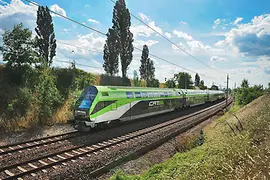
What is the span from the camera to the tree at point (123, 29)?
1411 inches

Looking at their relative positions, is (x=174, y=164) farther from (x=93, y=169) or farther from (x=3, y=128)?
(x=3, y=128)

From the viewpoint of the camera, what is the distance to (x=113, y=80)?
36.7 meters

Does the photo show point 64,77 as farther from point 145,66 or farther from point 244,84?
point 244,84

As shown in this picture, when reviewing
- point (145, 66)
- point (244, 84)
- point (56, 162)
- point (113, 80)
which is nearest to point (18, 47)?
point (56, 162)

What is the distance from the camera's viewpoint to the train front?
14492 millimetres

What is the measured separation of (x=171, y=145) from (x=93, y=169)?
577cm

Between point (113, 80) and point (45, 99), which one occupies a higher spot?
point (113, 80)

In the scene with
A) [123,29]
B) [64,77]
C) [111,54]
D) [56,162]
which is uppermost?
[123,29]

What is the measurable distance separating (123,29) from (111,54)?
4.62m

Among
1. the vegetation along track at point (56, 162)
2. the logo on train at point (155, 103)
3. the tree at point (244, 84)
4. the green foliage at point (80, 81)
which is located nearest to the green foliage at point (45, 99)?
the vegetation along track at point (56, 162)

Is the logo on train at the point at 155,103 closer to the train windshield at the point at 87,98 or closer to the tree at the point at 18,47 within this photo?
the train windshield at the point at 87,98

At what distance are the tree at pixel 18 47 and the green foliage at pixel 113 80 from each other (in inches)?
594

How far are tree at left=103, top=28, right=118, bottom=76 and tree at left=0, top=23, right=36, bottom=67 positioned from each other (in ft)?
58.6

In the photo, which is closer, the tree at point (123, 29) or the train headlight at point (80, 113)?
the train headlight at point (80, 113)
